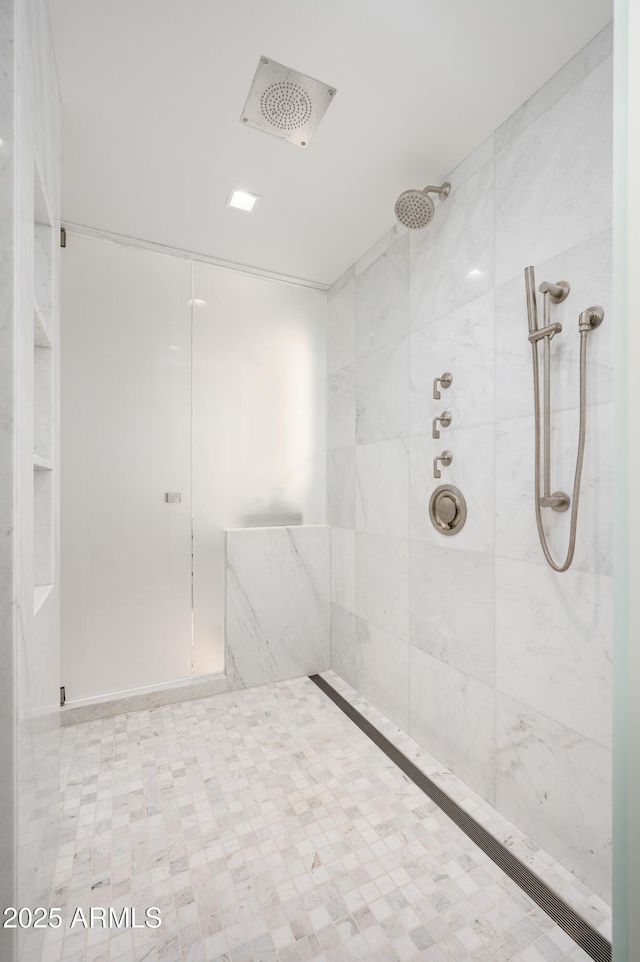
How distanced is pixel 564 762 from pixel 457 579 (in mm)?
622

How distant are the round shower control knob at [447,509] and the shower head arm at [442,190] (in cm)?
112

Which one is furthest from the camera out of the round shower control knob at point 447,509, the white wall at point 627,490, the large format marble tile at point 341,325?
A: the large format marble tile at point 341,325

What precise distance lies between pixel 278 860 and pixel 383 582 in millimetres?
1132

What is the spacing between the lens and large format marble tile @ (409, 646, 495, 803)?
5.09 ft

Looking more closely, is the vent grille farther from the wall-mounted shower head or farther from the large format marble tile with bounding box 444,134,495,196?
the large format marble tile with bounding box 444,134,495,196

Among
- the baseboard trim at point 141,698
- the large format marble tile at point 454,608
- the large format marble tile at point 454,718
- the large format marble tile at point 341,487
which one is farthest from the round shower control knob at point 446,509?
the baseboard trim at point 141,698

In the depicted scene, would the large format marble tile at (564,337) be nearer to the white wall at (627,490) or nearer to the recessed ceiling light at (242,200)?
the white wall at (627,490)

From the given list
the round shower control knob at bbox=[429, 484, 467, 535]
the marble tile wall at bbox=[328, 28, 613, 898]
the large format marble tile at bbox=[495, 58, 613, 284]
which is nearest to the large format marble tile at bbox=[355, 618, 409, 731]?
the marble tile wall at bbox=[328, 28, 613, 898]

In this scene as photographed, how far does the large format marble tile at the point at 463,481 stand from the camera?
5.11ft

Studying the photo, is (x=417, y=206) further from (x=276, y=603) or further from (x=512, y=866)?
(x=512, y=866)

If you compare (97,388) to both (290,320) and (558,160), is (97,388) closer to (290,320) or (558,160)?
(290,320)

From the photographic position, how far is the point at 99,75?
4.43 feet

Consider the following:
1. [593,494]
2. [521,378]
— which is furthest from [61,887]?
[521,378]

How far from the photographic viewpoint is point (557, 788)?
4.25 ft
